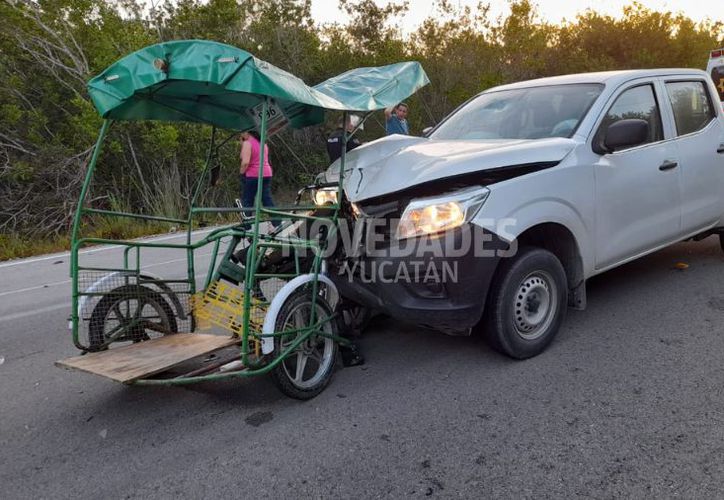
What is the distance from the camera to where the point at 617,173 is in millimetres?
4176

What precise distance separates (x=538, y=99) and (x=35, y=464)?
4343mm

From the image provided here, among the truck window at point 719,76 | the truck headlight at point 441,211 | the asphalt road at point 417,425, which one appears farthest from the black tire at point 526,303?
the truck window at point 719,76

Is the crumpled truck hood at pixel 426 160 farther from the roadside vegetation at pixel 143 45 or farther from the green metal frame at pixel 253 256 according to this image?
the roadside vegetation at pixel 143 45

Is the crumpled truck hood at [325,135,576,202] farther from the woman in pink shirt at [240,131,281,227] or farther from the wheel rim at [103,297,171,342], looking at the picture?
the woman in pink shirt at [240,131,281,227]

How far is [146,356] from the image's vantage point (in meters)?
3.51

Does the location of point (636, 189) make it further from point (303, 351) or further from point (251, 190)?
point (251, 190)

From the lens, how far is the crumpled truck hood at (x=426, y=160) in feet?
11.7

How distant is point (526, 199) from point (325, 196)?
1.57 metres

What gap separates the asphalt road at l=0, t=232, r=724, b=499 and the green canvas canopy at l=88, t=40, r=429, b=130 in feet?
6.08

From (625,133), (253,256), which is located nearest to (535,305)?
(625,133)

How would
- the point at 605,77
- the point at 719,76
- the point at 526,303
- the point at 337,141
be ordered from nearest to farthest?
1. the point at 526,303
2. the point at 605,77
3. the point at 337,141
4. the point at 719,76

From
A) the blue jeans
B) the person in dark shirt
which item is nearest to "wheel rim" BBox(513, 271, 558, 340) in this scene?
the person in dark shirt

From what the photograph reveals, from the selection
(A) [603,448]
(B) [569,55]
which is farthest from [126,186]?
(B) [569,55]

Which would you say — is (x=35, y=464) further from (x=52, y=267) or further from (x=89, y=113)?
(x=89, y=113)
